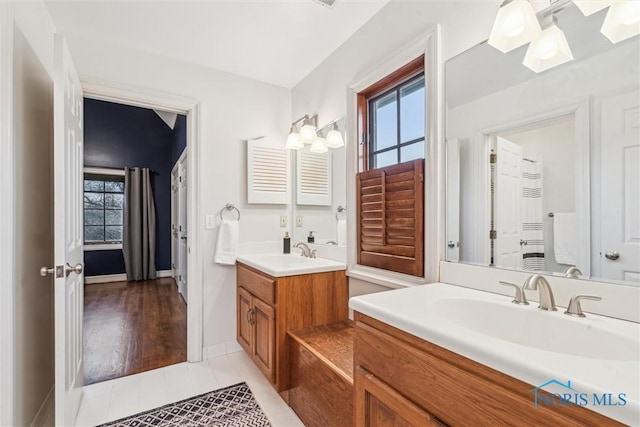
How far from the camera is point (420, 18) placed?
151 cm

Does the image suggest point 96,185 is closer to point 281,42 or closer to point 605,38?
point 281,42

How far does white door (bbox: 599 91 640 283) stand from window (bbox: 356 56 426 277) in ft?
2.19

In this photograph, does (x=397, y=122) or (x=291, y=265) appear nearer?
(x=397, y=122)

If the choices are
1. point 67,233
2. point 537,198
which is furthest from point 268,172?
point 537,198

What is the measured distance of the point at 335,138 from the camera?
214 cm

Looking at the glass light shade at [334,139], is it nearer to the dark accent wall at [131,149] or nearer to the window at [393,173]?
the window at [393,173]

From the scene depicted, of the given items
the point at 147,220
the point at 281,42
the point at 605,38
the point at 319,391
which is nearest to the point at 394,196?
the point at 605,38

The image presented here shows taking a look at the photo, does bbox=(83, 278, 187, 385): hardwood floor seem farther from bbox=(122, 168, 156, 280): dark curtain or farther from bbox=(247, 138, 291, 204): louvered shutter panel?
bbox=(247, 138, 291, 204): louvered shutter panel

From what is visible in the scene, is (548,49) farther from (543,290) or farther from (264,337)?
(264,337)

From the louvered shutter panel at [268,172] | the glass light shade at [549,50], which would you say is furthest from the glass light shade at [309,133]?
the glass light shade at [549,50]

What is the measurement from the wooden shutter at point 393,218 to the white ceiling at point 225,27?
0.99 m

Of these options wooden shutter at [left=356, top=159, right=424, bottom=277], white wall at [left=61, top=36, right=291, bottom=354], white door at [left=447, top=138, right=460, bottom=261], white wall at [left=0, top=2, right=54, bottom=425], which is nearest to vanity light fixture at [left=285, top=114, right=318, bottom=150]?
white wall at [left=61, top=36, right=291, bottom=354]

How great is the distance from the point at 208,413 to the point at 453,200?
5.82ft

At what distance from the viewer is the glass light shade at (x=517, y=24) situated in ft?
3.36
